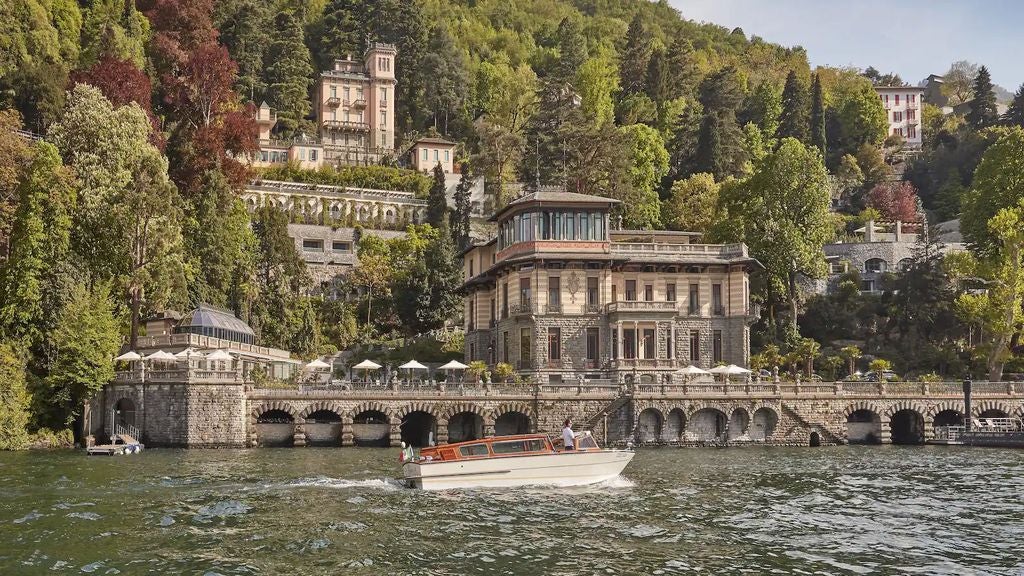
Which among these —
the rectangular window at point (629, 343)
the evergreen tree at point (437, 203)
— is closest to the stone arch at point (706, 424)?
the rectangular window at point (629, 343)

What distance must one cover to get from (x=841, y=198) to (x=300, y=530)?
106375 mm

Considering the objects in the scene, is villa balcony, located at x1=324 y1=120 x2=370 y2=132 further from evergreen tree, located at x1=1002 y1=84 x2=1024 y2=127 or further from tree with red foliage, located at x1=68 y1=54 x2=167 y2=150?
evergreen tree, located at x1=1002 y1=84 x2=1024 y2=127

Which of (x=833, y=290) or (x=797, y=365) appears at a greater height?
(x=833, y=290)

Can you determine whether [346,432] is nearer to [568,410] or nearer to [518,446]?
[568,410]

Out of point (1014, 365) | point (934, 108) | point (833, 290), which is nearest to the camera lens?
point (1014, 365)

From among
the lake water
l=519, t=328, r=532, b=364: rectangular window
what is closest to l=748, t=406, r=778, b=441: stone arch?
the lake water

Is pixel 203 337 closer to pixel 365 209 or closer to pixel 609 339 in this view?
pixel 609 339

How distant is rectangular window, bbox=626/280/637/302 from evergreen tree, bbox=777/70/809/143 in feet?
204

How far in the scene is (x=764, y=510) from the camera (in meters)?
33.1

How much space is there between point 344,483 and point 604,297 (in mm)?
32333

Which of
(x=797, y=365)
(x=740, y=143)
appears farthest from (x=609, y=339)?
(x=740, y=143)

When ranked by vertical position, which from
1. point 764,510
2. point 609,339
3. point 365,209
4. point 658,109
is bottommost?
point 764,510

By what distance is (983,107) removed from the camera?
130125mm

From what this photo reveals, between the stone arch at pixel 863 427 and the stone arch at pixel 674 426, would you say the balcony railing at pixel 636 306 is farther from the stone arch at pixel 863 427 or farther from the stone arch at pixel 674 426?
the stone arch at pixel 863 427
